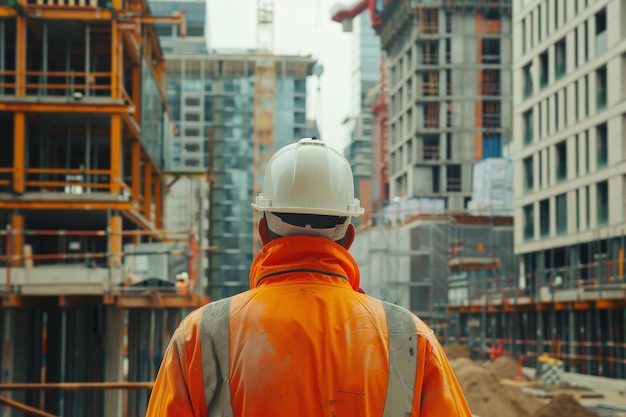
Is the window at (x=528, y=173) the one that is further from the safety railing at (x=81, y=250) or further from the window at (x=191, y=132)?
the window at (x=191, y=132)

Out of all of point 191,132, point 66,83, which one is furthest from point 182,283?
point 191,132

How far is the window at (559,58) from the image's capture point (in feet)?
143

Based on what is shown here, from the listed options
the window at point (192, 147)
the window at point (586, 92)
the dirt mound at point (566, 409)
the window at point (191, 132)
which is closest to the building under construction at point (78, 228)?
the dirt mound at point (566, 409)

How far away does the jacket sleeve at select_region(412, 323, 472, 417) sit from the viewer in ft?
7.26

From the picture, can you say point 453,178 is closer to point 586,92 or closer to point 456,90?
point 456,90

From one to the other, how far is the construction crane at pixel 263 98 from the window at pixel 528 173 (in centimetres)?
3997

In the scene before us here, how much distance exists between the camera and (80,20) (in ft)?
86.0

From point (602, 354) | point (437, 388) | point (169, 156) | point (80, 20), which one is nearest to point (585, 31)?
point (602, 354)

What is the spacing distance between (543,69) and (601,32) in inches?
279

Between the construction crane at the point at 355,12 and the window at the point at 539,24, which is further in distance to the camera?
the construction crane at the point at 355,12

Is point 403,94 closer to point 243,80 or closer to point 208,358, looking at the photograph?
point 243,80

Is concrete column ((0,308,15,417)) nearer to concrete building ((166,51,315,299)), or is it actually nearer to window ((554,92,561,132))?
window ((554,92,561,132))

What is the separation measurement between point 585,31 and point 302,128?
5178 cm

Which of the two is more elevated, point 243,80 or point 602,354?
point 243,80
